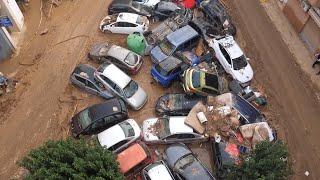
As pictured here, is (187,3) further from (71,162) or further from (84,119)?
(71,162)

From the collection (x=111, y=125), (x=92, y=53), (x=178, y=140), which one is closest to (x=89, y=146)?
(x=111, y=125)

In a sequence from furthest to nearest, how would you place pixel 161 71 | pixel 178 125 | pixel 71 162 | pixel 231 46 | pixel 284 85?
pixel 231 46 → pixel 284 85 → pixel 161 71 → pixel 178 125 → pixel 71 162

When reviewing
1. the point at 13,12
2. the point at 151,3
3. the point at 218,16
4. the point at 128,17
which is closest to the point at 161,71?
the point at 128,17

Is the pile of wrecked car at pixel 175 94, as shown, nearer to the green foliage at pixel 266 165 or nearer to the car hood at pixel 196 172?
the car hood at pixel 196 172

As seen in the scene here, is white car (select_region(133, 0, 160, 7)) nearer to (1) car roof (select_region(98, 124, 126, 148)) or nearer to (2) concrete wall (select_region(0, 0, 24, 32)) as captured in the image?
(2) concrete wall (select_region(0, 0, 24, 32))

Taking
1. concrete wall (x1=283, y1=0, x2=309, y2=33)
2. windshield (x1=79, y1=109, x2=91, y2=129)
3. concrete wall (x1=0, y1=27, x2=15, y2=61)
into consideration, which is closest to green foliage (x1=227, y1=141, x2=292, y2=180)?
windshield (x1=79, y1=109, x2=91, y2=129)

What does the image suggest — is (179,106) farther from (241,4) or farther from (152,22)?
(241,4)
